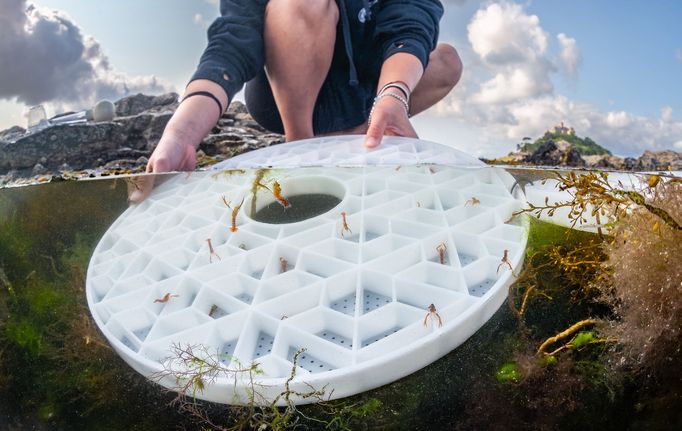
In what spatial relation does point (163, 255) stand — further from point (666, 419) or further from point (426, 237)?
point (666, 419)

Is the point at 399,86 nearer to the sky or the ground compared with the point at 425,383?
nearer to the sky

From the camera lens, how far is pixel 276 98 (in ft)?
Result: 3.13

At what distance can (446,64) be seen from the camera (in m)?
0.97

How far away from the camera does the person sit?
86 centimetres

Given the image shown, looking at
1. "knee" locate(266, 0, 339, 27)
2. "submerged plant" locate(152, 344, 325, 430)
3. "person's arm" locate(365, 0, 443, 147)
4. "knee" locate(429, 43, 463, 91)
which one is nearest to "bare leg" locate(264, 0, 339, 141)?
"knee" locate(266, 0, 339, 27)

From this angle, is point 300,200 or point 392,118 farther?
point 392,118

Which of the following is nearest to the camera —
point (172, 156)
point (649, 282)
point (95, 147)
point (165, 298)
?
point (649, 282)

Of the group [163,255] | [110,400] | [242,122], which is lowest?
[110,400]

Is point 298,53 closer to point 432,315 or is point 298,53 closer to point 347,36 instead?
point 347,36

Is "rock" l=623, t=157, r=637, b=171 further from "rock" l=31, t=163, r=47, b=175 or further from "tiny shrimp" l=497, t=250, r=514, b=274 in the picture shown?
"rock" l=31, t=163, r=47, b=175

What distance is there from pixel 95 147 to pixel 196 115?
209mm

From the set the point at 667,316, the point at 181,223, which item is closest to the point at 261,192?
the point at 181,223

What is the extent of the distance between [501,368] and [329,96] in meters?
0.67

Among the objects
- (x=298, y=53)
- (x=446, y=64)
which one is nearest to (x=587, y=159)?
(x=446, y=64)
